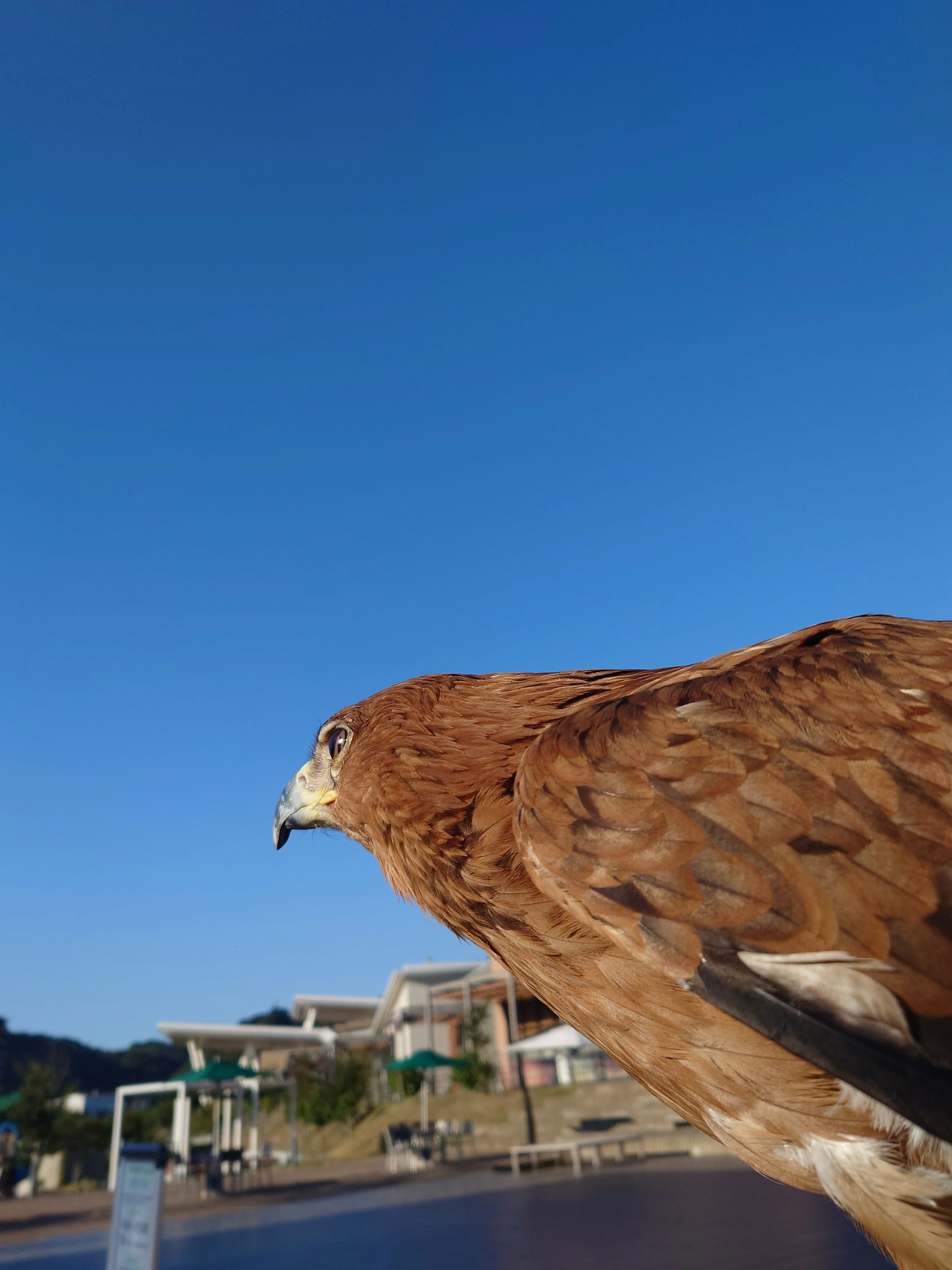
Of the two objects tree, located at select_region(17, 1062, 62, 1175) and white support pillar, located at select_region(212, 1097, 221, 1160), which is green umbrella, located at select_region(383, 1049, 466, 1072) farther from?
tree, located at select_region(17, 1062, 62, 1175)

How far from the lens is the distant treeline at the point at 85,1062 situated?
36969mm

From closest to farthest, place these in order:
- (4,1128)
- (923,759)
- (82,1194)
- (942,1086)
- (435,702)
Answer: (942,1086) → (923,759) → (435,702) → (82,1194) → (4,1128)

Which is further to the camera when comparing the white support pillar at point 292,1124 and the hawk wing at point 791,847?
the white support pillar at point 292,1124

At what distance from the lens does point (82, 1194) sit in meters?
22.3

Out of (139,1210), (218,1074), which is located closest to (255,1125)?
(218,1074)

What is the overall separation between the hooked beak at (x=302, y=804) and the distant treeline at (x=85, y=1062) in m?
35.4

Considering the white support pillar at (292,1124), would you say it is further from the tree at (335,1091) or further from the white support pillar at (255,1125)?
the tree at (335,1091)

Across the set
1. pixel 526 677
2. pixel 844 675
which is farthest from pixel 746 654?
pixel 526 677

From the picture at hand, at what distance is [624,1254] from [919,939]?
7684 mm

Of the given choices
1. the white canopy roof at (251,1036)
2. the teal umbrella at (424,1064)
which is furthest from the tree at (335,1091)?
the teal umbrella at (424,1064)

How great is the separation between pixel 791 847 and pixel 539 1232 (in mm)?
9802

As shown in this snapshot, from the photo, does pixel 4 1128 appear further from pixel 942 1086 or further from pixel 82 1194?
pixel 942 1086

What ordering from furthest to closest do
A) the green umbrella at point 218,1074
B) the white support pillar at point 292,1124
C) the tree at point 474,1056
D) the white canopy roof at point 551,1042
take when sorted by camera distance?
the tree at point 474,1056
the white support pillar at point 292,1124
the green umbrella at point 218,1074
the white canopy roof at point 551,1042

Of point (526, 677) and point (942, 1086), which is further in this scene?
point (526, 677)
